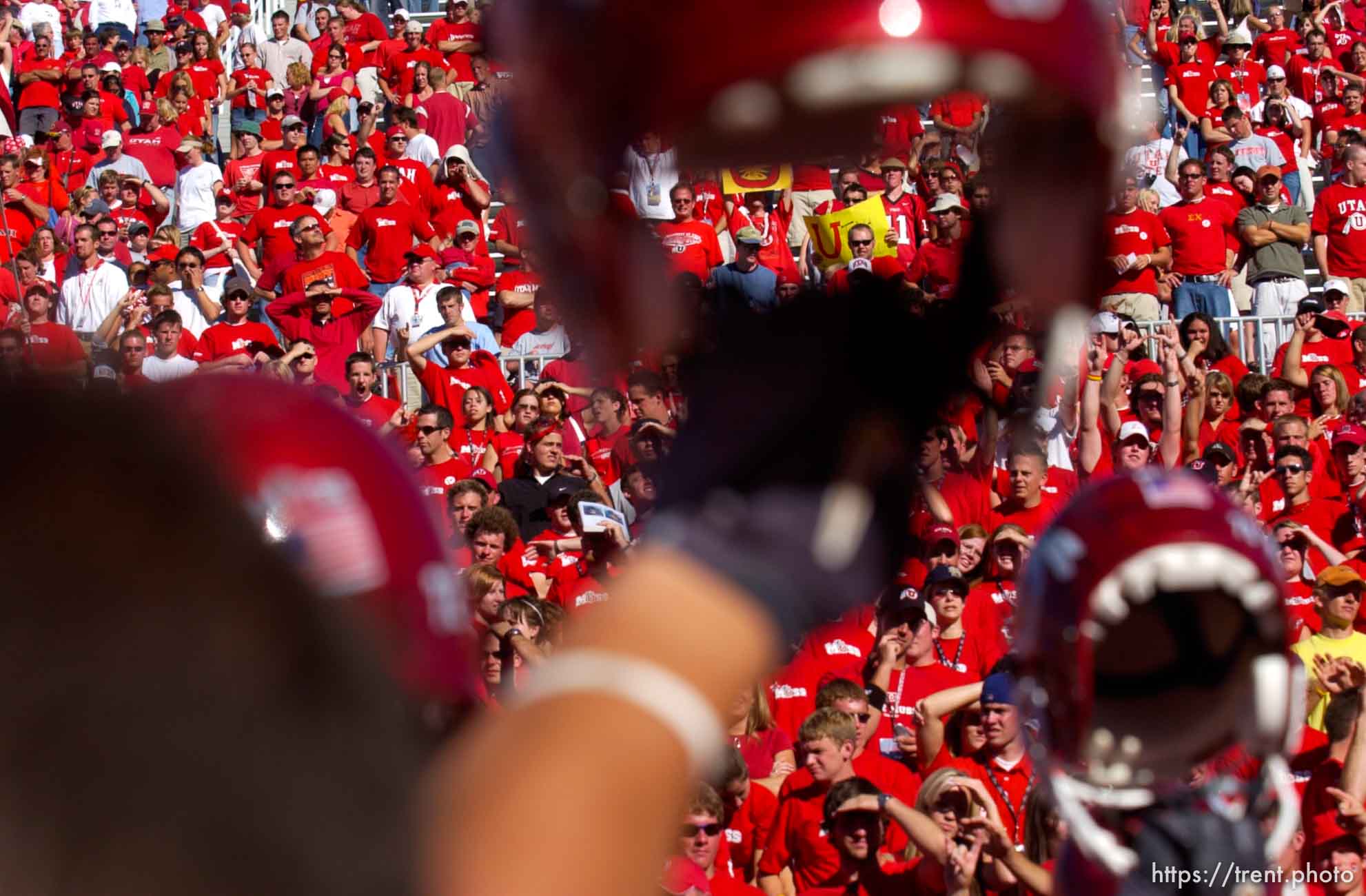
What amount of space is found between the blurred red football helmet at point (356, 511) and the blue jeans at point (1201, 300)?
9.57 metres

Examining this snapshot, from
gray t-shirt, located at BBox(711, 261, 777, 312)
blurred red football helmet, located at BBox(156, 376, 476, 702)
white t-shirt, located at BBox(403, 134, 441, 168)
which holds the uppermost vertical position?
gray t-shirt, located at BBox(711, 261, 777, 312)

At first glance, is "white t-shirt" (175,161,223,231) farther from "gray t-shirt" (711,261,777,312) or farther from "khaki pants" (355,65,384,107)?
"gray t-shirt" (711,261,777,312)

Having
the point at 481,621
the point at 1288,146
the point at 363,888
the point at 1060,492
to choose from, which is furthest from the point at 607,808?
the point at 1288,146

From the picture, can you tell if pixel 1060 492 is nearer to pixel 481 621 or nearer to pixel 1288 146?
pixel 481 621

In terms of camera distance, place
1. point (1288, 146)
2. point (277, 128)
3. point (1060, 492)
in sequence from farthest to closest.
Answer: point (277, 128), point (1288, 146), point (1060, 492)

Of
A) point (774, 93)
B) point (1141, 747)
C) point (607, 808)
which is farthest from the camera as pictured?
point (1141, 747)

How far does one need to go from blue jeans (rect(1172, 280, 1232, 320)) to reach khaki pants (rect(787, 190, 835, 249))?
2.26 meters

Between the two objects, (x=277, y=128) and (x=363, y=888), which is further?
(x=277, y=128)

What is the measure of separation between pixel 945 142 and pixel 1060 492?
22.0ft

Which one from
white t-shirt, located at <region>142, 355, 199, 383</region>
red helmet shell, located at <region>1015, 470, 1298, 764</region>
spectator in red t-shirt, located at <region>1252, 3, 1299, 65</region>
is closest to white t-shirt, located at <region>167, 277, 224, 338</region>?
white t-shirt, located at <region>142, 355, 199, 383</region>

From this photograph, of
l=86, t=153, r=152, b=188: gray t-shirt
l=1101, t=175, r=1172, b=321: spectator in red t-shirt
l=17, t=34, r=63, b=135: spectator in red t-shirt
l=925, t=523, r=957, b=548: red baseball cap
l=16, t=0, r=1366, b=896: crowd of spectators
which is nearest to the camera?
l=16, t=0, r=1366, b=896: crowd of spectators

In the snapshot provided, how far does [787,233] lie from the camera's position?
27.5 feet

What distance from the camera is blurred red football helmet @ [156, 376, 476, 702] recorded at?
864 mm

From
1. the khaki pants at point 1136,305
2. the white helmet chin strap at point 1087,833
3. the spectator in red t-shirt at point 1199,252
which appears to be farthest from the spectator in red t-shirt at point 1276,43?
the white helmet chin strap at point 1087,833
